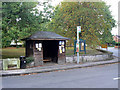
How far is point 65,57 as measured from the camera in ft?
51.4

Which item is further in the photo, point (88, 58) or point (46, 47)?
point (46, 47)

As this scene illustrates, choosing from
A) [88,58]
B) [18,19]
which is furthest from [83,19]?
[18,19]

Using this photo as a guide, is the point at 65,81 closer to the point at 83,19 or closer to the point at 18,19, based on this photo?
the point at 18,19

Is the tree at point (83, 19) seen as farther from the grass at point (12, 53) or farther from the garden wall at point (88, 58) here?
the grass at point (12, 53)

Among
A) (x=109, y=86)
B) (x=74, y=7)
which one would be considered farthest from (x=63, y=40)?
(x=109, y=86)

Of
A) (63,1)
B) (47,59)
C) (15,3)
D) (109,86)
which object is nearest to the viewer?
(109,86)

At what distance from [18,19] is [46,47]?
14.9ft

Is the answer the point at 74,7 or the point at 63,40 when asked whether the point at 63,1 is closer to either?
the point at 74,7

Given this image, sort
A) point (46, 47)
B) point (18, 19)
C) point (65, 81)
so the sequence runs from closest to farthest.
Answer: point (65, 81) → point (18, 19) → point (46, 47)

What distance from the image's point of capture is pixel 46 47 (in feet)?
57.3

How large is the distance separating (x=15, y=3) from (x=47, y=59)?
684 cm

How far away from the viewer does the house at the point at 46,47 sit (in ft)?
46.1

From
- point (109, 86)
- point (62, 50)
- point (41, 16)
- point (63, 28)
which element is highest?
point (41, 16)

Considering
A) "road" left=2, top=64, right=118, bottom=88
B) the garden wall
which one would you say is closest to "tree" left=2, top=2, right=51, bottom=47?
the garden wall
